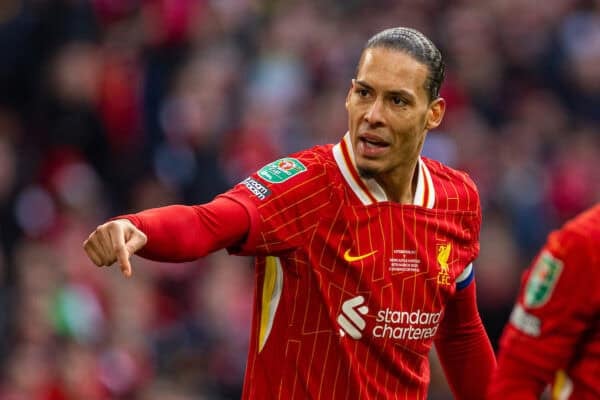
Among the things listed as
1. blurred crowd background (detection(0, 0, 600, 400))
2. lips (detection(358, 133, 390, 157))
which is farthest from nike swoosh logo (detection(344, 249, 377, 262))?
blurred crowd background (detection(0, 0, 600, 400))

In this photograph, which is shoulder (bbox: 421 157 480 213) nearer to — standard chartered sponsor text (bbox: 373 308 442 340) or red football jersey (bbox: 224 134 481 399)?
red football jersey (bbox: 224 134 481 399)

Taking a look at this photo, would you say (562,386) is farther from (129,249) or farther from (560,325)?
(129,249)

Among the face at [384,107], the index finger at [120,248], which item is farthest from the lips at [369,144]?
the index finger at [120,248]

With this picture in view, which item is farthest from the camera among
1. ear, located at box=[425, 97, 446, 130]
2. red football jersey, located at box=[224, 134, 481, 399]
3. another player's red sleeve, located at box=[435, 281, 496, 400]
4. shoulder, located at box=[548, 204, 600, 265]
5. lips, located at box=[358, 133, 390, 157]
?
another player's red sleeve, located at box=[435, 281, 496, 400]

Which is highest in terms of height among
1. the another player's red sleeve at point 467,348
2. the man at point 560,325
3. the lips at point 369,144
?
the lips at point 369,144

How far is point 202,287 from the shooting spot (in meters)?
9.20

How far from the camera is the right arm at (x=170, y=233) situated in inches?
161

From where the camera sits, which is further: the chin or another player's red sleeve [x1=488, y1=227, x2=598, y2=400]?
the chin

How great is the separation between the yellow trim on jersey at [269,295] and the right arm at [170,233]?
247mm

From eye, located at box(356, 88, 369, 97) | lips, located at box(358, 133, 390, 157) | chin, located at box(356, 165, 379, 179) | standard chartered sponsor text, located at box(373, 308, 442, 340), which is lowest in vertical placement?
standard chartered sponsor text, located at box(373, 308, 442, 340)

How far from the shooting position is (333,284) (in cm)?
470

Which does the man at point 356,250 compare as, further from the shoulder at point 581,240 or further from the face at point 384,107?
the shoulder at point 581,240

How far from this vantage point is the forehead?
15.6ft

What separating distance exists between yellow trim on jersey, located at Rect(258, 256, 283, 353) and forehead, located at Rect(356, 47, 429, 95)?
26.7 inches
